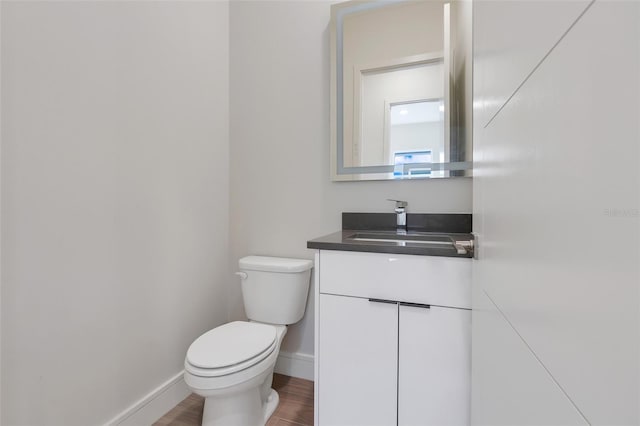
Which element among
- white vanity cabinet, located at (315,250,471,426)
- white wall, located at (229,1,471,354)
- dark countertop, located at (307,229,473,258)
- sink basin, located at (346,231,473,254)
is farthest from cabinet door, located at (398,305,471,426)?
white wall, located at (229,1,471,354)

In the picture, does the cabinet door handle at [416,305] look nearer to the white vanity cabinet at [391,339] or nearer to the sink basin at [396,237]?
the white vanity cabinet at [391,339]

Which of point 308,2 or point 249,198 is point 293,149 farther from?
point 308,2

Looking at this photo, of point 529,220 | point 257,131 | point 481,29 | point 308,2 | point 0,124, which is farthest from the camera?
point 257,131

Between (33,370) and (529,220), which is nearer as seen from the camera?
(529,220)

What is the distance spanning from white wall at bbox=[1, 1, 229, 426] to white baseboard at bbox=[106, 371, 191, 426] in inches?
1.4

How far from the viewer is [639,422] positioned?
0.18 meters

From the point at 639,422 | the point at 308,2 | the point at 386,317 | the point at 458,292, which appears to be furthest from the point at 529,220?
the point at 308,2

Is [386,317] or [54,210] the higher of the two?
[54,210]

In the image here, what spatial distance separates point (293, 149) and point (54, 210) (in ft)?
3.72

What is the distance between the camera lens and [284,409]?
4.86 ft

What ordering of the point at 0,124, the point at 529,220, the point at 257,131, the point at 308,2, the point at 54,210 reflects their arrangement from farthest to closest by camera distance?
the point at 257,131 < the point at 308,2 < the point at 54,210 < the point at 0,124 < the point at 529,220

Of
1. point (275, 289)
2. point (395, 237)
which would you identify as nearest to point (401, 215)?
point (395, 237)

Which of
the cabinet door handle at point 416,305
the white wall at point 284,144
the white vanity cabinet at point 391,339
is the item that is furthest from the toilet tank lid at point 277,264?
the cabinet door handle at point 416,305

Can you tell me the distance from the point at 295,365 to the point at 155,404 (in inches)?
29.0
